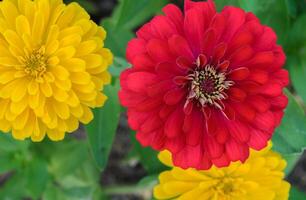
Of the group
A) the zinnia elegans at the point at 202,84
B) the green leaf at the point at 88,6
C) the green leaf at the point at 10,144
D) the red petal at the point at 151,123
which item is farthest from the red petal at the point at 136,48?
the green leaf at the point at 88,6

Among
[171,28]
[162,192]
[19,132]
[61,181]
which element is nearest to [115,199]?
[61,181]

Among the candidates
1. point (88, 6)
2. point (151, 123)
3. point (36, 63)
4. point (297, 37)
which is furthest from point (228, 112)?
point (88, 6)

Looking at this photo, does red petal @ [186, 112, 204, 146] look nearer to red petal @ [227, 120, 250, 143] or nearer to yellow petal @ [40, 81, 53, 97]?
red petal @ [227, 120, 250, 143]

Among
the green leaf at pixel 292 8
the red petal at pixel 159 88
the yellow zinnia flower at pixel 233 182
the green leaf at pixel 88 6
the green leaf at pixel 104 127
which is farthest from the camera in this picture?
the green leaf at pixel 88 6

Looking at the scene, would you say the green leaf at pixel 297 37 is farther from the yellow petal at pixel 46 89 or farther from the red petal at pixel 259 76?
the yellow petal at pixel 46 89

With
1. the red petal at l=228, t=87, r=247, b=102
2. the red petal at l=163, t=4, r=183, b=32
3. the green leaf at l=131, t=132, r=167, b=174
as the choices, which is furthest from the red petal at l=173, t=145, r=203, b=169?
the green leaf at l=131, t=132, r=167, b=174

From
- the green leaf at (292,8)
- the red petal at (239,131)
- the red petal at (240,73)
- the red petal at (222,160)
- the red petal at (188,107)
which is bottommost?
the red petal at (222,160)

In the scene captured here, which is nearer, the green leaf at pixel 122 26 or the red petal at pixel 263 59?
the red petal at pixel 263 59

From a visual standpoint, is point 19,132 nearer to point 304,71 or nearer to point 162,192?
point 162,192
